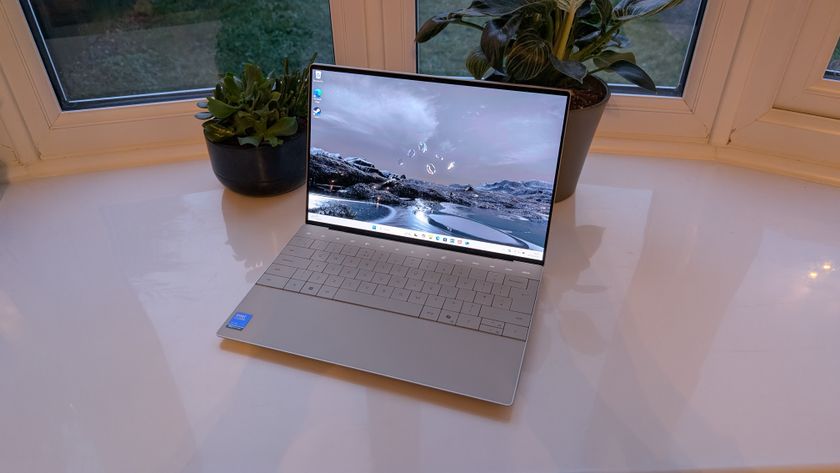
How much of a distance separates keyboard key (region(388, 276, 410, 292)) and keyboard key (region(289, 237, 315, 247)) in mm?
144

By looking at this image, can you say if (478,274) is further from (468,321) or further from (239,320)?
(239,320)

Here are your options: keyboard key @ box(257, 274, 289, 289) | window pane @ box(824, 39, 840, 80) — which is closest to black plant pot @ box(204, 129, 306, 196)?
keyboard key @ box(257, 274, 289, 289)

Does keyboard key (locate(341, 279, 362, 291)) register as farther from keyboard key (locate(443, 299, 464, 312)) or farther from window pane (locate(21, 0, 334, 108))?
window pane (locate(21, 0, 334, 108))

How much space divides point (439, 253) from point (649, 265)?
0.30 meters

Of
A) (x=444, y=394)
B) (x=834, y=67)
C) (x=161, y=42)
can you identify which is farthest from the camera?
(x=161, y=42)

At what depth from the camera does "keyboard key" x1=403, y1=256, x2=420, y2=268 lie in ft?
2.62

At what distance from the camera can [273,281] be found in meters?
0.78

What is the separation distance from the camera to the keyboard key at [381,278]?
78cm

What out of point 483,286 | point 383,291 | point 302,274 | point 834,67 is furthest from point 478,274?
point 834,67

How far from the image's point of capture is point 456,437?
23.6 inches

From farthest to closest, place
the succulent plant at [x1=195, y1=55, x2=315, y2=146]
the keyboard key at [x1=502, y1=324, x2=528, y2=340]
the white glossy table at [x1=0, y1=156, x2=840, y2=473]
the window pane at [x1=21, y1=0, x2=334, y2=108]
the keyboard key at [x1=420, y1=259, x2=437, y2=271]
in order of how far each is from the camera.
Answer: the window pane at [x1=21, y1=0, x2=334, y2=108], the succulent plant at [x1=195, y1=55, x2=315, y2=146], the keyboard key at [x1=420, y1=259, x2=437, y2=271], the keyboard key at [x1=502, y1=324, x2=528, y2=340], the white glossy table at [x1=0, y1=156, x2=840, y2=473]

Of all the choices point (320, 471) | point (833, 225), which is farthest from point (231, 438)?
point (833, 225)

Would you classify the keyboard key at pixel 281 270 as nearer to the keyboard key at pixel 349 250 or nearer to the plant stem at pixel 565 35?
the keyboard key at pixel 349 250

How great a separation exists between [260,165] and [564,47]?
503 mm
